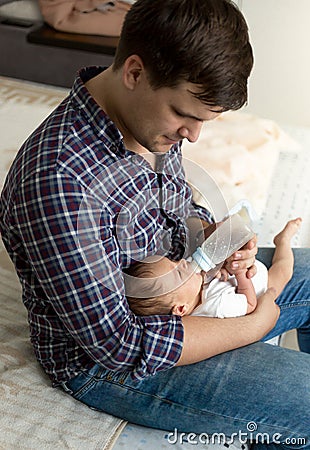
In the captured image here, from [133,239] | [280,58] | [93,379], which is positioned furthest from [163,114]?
[280,58]

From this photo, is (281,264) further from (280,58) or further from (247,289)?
(280,58)

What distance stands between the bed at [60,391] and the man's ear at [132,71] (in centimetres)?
60

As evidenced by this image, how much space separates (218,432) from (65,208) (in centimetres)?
51

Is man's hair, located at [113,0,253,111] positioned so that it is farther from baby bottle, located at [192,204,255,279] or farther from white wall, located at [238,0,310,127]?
white wall, located at [238,0,310,127]

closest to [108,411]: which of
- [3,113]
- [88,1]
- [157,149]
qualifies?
[157,149]

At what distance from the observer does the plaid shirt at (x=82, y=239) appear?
1133 mm

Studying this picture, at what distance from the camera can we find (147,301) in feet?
4.25

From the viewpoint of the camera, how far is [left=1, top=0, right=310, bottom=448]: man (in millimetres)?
1129

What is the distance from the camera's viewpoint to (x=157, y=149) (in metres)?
1.29

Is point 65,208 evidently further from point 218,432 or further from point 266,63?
point 266,63

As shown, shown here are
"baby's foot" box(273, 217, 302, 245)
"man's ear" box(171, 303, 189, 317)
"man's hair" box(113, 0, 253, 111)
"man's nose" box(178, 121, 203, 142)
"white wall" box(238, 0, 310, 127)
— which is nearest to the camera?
"man's hair" box(113, 0, 253, 111)

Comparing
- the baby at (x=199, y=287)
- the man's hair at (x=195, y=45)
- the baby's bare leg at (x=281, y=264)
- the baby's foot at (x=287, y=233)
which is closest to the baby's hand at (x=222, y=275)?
the baby at (x=199, y=287)

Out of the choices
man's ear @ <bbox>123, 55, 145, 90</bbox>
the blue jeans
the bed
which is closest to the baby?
the blue jeans

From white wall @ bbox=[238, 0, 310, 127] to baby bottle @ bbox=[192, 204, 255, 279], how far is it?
204 cm
